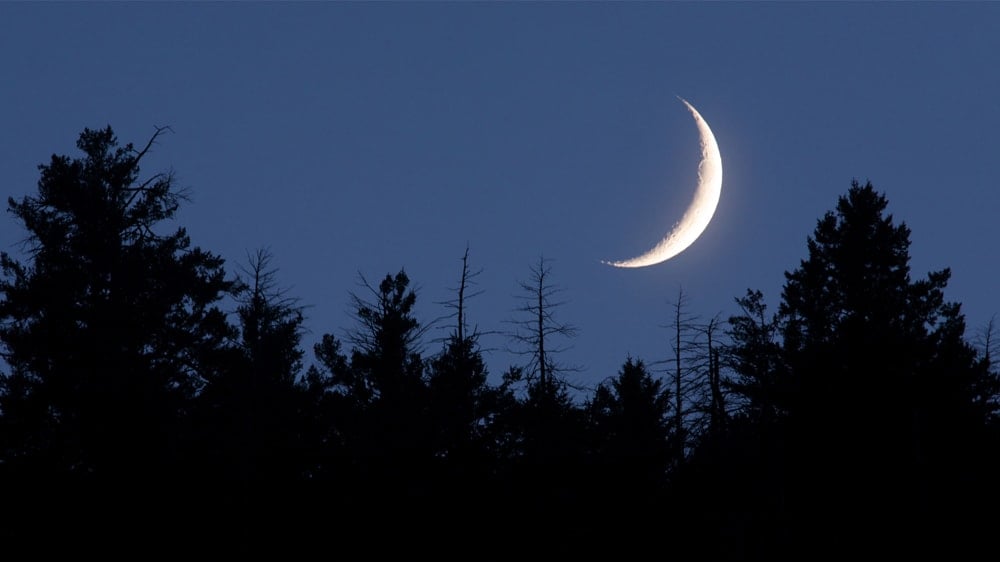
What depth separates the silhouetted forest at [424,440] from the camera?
28547 millimetres

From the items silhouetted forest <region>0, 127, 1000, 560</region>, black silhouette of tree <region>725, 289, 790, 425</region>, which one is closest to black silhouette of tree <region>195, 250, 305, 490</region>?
silhouetted forest <region>0, 127, 1000, 560</region>

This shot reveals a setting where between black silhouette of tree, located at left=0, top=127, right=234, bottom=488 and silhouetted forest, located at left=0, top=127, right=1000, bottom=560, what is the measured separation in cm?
7

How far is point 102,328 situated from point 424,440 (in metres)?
9.15

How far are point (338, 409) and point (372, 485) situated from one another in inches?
201

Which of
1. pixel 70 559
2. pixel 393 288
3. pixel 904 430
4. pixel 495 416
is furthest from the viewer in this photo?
pixel 393 288

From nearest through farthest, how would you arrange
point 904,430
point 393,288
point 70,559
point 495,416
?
point 70,559 < point 904,430 < point 495,416 < point 393,288

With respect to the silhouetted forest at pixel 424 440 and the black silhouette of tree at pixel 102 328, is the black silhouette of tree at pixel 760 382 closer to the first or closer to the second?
the silhouetted forest at pixel 424 440

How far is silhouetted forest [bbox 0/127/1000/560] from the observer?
28547 mm

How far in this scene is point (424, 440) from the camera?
31.0 metres

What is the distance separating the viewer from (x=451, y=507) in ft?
101

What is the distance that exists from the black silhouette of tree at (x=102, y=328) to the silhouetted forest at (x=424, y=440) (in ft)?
0.22

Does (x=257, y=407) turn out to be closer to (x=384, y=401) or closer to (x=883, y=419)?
(x=384, y=401)

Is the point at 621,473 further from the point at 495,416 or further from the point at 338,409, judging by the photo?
the point at 338,409

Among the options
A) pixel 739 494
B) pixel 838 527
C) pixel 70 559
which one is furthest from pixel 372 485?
pixel 838 527
